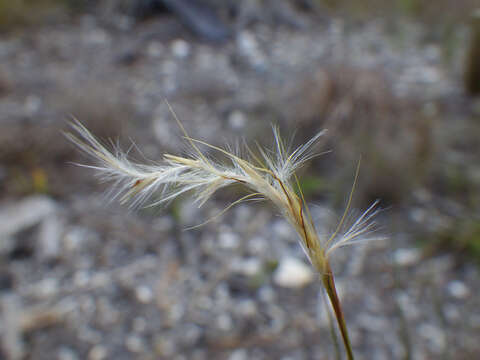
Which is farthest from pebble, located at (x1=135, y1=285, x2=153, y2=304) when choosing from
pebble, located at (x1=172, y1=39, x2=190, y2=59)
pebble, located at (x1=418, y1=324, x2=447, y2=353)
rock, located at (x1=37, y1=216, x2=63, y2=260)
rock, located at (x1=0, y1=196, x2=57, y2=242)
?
pebble, located at (x1=172, y1=39, x2=190, y2=59)

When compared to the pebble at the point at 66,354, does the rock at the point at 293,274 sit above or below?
above

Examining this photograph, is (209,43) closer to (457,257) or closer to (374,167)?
(374,167)

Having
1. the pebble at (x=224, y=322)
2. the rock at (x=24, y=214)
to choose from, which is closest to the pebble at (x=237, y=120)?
the rock at (x=24, y=214)

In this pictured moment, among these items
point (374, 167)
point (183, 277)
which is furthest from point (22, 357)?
point (374, 167)

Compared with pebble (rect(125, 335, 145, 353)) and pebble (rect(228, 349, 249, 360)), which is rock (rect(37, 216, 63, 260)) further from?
pebble (rect(228, 349, 249, 360))

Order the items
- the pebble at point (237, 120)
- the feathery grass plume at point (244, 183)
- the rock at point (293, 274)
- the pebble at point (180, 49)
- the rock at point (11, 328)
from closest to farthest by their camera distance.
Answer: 1. the feathery grass plume at point (244, 183)
2. the rock at point (11, 328)
3. the rock at point (293, 274)
4. the pebble at point (237, 120)
5. the pebble at point (180, 49)

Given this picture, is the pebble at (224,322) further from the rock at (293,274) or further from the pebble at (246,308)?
the rock at (293,274)

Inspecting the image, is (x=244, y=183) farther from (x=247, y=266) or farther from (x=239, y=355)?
(x=247, y=266)
